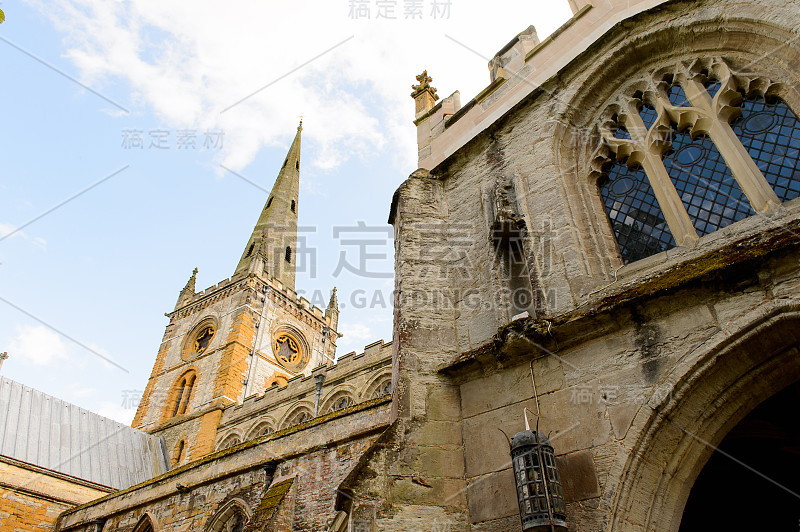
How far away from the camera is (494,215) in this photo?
489cm

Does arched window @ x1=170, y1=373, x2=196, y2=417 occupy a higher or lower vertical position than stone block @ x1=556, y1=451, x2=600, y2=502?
higher

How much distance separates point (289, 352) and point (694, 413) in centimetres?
2765

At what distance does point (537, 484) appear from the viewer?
117 inches

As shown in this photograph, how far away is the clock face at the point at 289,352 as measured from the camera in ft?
93.2

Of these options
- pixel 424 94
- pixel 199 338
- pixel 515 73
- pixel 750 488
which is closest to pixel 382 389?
pixel 424 94

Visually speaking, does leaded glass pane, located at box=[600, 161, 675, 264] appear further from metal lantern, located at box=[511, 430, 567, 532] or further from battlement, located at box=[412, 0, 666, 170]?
metal lantern, located at box=[511, 430, 567, 532]

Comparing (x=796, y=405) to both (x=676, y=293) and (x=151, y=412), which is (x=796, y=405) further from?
(x=151, y=412)

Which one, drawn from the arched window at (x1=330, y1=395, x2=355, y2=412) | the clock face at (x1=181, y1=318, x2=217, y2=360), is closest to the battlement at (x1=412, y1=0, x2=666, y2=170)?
the arched window at (x1=330, y1=395, x2=355, y2=412)

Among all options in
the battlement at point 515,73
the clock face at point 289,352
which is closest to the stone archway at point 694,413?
the battlement at point 515,73

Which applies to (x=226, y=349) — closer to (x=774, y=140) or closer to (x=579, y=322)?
(x=579, y=322)

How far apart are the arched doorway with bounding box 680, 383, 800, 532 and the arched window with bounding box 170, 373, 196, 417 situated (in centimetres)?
2497

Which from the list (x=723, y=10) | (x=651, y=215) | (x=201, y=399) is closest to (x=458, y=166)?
(x=651, y=215)

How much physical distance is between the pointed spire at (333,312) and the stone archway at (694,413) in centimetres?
3047

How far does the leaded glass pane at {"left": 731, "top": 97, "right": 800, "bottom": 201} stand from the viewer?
13.2 ft
